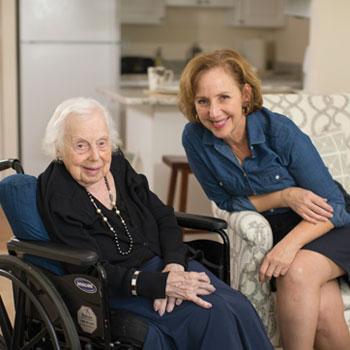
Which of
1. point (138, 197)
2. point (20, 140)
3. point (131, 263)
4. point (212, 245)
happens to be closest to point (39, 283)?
point (131, 263)

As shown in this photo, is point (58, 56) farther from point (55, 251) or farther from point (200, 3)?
point (55, 251)

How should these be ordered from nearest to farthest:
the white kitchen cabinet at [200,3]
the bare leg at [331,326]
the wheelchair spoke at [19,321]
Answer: the wheelchair spoke at [19,321], the bare leg at [331,326], the white kitchen cabinet at [200,3]

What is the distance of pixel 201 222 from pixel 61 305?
1.97ft

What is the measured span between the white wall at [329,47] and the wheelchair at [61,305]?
250 cm

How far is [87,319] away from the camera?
1.74m

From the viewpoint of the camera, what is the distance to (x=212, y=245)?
211cm

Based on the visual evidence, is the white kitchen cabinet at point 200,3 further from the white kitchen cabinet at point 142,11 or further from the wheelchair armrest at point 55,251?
the wheelchair armrest at point 55,251

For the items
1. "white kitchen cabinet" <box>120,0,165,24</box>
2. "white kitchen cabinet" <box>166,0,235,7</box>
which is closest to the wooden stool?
"white kitchen cabinet" <box>120,0,165,24</box>

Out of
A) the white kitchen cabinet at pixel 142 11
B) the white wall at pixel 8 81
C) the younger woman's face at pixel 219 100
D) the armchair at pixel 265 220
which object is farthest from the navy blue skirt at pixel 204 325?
the white kitchen cabinet at pixel 142 11

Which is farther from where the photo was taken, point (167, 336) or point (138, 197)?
point (138, 197)

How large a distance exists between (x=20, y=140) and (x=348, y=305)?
346 cm

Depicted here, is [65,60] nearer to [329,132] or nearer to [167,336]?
[329,132]

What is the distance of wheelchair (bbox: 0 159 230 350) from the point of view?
5.51 ft

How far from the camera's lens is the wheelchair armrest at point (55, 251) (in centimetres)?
164
